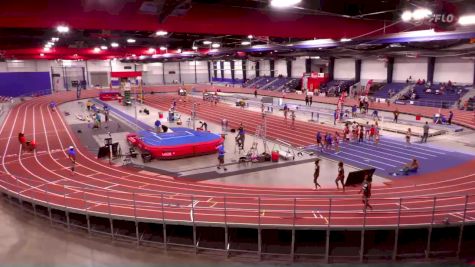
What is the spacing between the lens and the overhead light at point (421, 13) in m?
10.2

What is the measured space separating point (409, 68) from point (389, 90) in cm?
363

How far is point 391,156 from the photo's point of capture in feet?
69.5

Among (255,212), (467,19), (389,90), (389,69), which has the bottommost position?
(255,212)

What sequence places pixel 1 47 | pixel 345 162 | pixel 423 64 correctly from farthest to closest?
pixel 423 64, pixel 1 47, pixel 345 162

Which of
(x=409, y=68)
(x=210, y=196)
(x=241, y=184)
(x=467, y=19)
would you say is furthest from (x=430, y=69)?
(x=210, y=196)

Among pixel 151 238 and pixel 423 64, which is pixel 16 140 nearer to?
pixel 151 238

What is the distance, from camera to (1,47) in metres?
29.2

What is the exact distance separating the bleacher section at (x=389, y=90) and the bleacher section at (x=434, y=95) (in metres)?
2.06

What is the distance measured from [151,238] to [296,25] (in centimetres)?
910

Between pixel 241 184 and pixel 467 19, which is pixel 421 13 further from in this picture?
pixel 241 184

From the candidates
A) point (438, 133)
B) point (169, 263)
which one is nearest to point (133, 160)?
point (169, 263)

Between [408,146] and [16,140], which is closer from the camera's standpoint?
[408,146]

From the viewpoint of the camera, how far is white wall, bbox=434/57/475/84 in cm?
Result: 3797

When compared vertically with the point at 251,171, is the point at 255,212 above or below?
above
